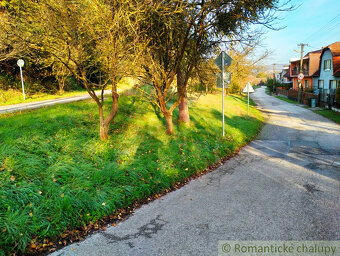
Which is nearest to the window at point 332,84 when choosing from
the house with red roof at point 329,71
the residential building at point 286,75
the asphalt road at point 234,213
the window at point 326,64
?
the house with red roof at point 329,71

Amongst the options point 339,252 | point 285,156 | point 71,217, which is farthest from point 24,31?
point 285,156

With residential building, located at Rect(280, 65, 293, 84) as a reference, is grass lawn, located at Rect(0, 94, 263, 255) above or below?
below

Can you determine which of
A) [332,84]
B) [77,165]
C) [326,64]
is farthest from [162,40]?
[326,64]

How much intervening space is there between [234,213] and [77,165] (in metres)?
3.18

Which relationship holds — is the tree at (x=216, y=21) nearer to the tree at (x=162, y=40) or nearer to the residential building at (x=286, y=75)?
the tree at (x=162, y=40)

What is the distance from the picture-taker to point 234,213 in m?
4.54

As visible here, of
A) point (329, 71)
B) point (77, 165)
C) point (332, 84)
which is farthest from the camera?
point (329, 71)

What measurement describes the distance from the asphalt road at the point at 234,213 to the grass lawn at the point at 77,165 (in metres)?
0.48

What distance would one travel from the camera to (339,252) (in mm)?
3398

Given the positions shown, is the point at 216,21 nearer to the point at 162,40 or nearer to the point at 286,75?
the point at 162,40

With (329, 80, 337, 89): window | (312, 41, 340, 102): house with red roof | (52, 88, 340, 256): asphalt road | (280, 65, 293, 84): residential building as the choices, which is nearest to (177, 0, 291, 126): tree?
(52, 88, 340, 256): asphalt road

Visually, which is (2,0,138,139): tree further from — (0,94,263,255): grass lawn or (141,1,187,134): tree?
(0,94,263,255): grass lawn

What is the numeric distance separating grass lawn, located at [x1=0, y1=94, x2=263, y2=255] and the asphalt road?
1.57 ft

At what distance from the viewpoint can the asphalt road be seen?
3701 millimetres
